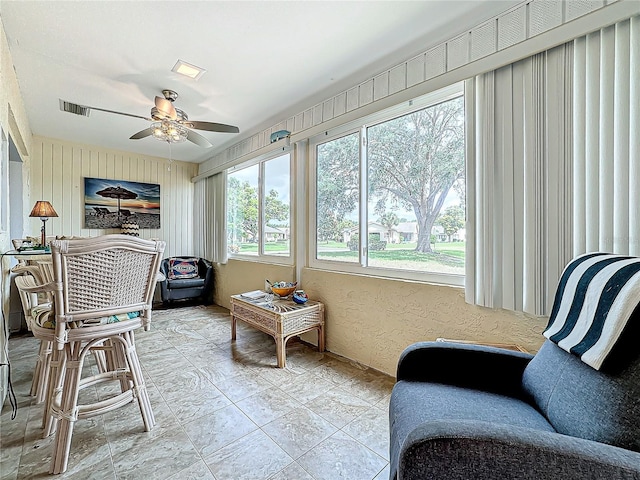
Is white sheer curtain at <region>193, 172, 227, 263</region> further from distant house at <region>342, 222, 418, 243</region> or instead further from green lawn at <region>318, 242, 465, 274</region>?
distant house at <region>342, 222, 418, 243</region>

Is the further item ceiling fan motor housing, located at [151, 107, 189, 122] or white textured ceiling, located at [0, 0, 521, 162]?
ceiling fan motor housing, located at [151, 107, 189, 122]

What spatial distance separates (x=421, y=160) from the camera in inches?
84.9

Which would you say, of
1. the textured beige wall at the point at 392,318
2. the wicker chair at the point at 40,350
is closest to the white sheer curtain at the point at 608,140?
the textured beige wall at the point at 392,318

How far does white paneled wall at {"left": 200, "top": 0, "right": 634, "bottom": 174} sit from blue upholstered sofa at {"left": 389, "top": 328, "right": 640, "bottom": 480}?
150 cm

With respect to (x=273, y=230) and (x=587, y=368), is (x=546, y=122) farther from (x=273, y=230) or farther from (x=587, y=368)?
(x=273, y=230)

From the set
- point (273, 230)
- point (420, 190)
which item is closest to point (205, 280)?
point (273, 230)

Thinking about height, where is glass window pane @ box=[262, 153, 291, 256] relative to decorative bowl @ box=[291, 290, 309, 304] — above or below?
above

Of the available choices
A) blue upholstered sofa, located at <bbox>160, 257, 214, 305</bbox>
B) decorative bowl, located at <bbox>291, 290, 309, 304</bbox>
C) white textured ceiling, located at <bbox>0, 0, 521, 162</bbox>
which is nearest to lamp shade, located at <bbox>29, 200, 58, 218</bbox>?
white textured ceiling, located at <bbox>0, 0, 521, 162</bbox>

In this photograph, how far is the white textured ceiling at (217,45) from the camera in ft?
5.43

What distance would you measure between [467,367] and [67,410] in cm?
190

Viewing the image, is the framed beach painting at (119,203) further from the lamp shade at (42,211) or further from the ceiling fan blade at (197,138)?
the ceiling fan blade at (197,138)

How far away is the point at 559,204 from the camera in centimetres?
147

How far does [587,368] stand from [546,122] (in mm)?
1229

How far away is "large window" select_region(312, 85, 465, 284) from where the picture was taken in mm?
1991
